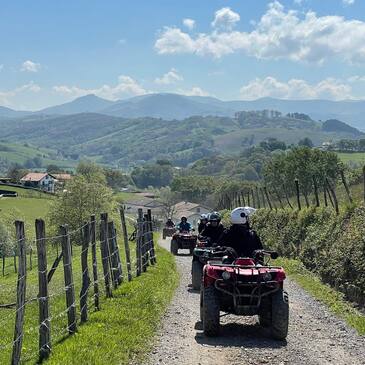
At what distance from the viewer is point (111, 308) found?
40.0ft

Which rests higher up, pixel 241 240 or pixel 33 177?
pixel 241 240

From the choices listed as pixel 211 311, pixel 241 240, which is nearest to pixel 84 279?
pixel 211 311

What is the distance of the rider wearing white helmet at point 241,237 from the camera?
1184 cm

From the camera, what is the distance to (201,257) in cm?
1523

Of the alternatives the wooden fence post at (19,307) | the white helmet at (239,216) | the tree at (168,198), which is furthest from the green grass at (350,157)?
the wooden fence post at (19,307)

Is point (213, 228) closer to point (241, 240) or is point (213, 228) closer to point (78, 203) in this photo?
point (241, 240)

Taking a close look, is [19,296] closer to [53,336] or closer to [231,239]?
[53,336]

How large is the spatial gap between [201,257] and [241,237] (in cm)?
346

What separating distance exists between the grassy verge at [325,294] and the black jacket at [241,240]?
2596 millimetres

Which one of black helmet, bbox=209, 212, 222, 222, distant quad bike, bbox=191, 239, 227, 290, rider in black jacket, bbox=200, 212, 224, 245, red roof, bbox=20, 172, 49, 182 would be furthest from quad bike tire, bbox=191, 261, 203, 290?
red roof, bbox=20, 172, 49, 182

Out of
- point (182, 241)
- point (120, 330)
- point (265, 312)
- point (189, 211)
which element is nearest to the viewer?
point (120, 330)

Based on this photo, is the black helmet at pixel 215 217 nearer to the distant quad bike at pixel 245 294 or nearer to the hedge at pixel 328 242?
the hedge at pixel 328 242

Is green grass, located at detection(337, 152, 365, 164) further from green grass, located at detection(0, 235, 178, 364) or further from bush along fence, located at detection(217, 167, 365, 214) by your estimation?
green grass, located at detection(0, 235, 178, 364)

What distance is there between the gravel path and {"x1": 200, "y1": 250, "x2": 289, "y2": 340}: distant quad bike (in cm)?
35
